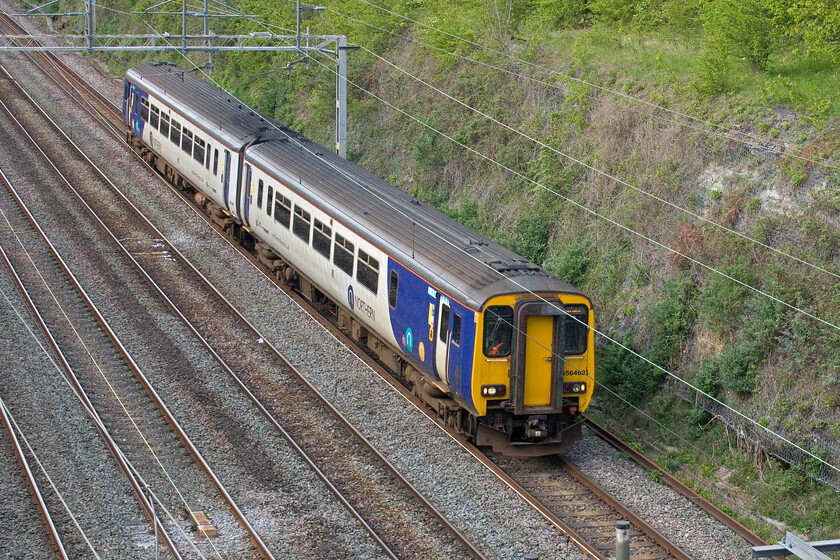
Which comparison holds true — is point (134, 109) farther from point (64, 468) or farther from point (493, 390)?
point (493, 390)

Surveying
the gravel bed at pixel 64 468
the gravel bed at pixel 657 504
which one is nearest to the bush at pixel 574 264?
the gravel bed at pixel 657 504

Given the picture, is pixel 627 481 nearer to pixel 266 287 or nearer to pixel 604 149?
pixel 604 149

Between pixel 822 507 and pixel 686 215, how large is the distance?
6.10 meters

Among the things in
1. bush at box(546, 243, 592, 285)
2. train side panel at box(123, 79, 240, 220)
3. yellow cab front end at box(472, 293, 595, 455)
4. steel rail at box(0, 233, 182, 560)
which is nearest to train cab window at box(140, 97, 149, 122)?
train side panel at box(123, 79, 240, 220)

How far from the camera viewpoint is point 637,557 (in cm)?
1228

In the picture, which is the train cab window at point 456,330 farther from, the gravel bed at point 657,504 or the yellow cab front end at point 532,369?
the gravel bed at point 657,504

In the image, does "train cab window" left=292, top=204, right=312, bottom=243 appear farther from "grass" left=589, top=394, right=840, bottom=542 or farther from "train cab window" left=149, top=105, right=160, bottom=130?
"train cab window" left=149, top=105, right=160, bottom=130

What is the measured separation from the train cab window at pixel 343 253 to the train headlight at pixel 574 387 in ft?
15.5

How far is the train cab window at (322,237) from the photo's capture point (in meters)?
18.2

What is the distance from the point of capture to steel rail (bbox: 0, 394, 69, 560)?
11961mm

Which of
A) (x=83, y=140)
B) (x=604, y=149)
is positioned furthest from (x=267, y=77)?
(x=604, y=149)

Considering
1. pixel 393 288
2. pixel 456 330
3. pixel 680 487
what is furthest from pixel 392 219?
pixel 680 487

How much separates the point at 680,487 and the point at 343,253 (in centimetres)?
692

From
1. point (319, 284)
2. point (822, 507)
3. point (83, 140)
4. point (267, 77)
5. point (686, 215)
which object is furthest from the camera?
point (267, 77)
